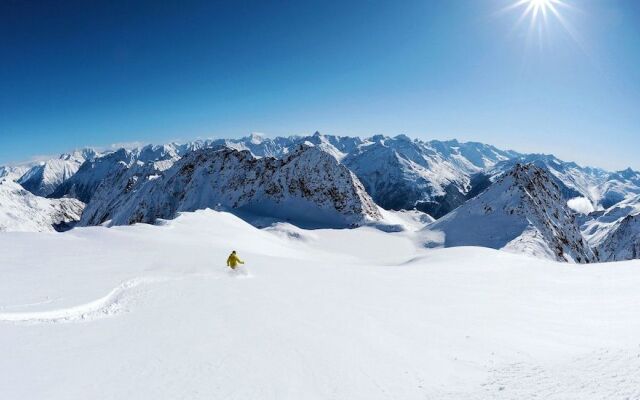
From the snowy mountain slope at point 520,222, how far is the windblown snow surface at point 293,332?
148 feet

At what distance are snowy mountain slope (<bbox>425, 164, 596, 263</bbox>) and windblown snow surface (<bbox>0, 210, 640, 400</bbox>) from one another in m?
45.2

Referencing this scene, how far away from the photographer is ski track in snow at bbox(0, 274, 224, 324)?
12.1 metres

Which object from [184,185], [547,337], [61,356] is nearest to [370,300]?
[547,337]

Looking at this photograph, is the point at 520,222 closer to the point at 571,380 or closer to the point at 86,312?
the point at 571,380

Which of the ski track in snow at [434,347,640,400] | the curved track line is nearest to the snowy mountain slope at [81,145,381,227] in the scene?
the curved track line

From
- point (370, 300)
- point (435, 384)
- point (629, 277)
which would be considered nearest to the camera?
point (435, 384)

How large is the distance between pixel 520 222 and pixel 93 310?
72.3m

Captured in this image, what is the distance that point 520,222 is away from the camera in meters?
69.9

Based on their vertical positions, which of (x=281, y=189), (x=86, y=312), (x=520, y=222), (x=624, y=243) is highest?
(x=281, y=189)

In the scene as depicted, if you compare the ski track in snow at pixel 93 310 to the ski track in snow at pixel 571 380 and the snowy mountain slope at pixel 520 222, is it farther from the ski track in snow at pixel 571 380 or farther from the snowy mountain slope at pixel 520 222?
the snowy mountain slope at pixel 520 222

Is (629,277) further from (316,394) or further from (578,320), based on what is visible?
(316,394)

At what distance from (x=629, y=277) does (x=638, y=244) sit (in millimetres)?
155068

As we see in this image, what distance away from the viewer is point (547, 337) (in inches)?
495

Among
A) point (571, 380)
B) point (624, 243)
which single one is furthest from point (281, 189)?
point (624, 243)
